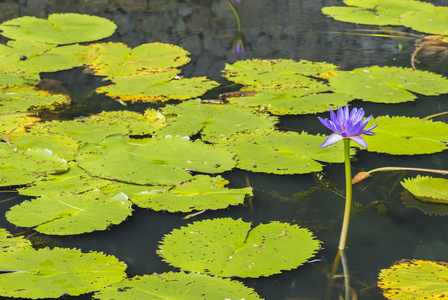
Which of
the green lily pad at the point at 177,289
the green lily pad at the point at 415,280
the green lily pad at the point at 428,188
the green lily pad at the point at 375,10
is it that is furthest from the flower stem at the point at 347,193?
the green lily pad at the point at 375,10

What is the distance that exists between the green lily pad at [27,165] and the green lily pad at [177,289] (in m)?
0.79

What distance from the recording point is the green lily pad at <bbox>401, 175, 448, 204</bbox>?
1812 mm

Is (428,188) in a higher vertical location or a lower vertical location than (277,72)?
lower

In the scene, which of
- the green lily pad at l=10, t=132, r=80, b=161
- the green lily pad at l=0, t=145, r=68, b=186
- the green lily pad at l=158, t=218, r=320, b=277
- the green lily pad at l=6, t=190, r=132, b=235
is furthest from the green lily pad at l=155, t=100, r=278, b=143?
the green lily pad at l=158, t=218, r=320, b=277

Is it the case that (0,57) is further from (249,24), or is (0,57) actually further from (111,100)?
(249,24)

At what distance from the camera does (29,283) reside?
136 cm

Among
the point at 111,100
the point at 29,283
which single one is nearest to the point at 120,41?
the point at 111,100

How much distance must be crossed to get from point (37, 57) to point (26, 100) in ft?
2.57

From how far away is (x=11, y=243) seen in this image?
1.58 meters

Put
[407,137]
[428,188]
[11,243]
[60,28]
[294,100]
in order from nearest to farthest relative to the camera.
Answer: [11,243]
[428,188]
[407,137]
[294,100]
[60,28]

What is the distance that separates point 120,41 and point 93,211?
2390 mm

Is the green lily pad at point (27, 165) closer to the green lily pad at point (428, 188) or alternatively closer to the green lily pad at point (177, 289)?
the green lily pad at point (177, 289)

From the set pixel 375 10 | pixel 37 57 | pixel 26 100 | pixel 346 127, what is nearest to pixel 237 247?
pixel 346 127

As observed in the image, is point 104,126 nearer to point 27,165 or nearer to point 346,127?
point 27,165
